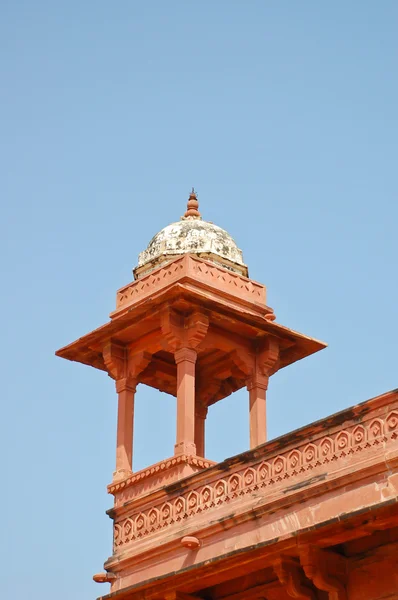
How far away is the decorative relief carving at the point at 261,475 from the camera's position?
1001 cm

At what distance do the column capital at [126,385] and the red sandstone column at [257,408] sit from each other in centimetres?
129

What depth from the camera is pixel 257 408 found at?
46.8 ft

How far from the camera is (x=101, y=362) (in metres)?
14.7

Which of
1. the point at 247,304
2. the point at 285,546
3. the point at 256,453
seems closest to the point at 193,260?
the point at 247,304

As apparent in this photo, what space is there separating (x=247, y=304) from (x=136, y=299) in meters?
1.22

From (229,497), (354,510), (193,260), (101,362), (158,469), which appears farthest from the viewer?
(101,362)

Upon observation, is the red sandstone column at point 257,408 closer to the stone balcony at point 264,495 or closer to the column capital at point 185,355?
the column capital at point 185,355

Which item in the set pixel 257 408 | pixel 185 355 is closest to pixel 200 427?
pixel 257 408

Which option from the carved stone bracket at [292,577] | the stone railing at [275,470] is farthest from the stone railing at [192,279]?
A: the carved stone bracket at [292,577]

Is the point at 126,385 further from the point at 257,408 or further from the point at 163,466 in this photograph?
the point at 163,466

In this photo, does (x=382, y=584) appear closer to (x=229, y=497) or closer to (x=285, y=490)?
(x=285, y=490)

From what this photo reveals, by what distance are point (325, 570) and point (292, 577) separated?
382 millimetres

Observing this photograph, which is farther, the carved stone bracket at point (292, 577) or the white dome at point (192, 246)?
the white dome at point (192, 246)

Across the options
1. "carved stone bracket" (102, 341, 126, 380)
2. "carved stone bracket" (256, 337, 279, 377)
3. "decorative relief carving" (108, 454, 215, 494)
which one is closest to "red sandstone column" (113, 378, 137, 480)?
"carved stone bracket" (102, 341, 126, 380)
